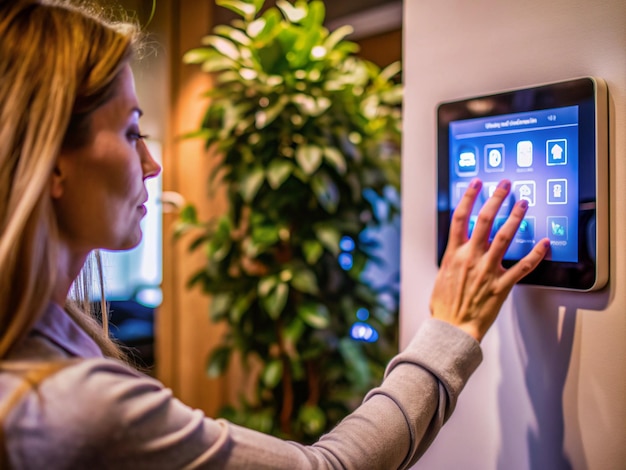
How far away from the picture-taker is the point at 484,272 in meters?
0.81

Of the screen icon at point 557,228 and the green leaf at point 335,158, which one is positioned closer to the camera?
the screen icon at point 557,228

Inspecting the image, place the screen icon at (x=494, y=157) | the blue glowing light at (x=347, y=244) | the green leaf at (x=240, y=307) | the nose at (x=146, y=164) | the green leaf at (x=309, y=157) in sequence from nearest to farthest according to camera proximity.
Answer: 1. the nose at (x=146, y=164)
2. the screen icon at (x=494, y=157)
3. the green leaf at (x=309, y=157)
4. the green leaf at (x=240, y=307)
5. the blue glowing light at (x=347, y=244)

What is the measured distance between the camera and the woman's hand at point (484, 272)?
79 centimetres

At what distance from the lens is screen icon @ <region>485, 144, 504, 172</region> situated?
0.86 metres

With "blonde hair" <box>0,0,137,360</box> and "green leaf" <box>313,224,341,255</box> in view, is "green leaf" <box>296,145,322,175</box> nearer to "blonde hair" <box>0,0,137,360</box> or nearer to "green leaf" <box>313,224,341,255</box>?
"green leaf" <box>313,224,341,255</box>

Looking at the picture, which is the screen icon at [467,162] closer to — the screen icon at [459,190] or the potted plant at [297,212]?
the screen icon at [459,190]

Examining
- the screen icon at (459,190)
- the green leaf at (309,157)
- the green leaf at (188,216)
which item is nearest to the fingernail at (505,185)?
the screen icon at (459,190)

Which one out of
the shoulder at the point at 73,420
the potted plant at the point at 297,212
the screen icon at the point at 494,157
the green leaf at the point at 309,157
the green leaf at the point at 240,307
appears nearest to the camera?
the shoulder at the point at 73,420

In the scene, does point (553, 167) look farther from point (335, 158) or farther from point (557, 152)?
point (335, 158)

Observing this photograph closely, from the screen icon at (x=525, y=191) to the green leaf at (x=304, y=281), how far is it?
104 centimetres

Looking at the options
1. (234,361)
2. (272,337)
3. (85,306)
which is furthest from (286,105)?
(234,361)

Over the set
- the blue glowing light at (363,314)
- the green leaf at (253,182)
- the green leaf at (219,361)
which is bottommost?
the green leaf at (219,361)

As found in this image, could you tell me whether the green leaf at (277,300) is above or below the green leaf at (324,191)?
below

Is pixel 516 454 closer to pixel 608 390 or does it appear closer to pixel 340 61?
pixel 608 390
